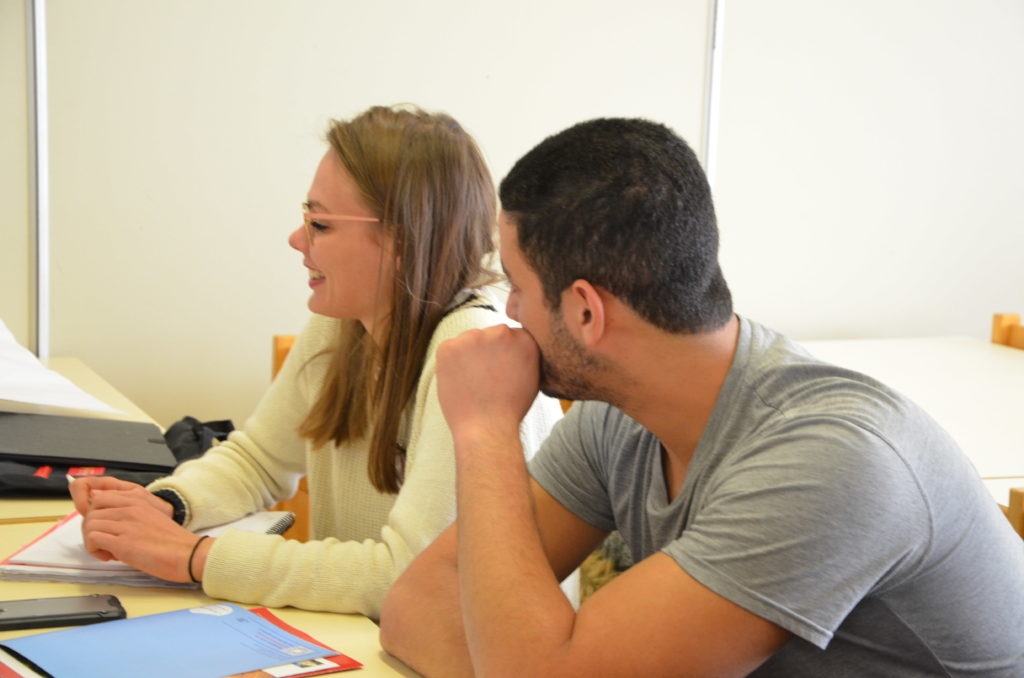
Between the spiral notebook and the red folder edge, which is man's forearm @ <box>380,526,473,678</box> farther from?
the spiral notebook

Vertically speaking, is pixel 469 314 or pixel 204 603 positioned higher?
pixel 469 314

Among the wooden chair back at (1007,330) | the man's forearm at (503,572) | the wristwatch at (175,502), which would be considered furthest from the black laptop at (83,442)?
the wooden chair back at (1007,330)

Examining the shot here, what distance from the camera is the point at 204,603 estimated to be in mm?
1263

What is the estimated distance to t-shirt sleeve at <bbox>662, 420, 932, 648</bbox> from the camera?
906mm

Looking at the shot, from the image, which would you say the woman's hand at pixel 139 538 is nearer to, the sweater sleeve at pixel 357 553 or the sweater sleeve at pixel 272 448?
the sweater sleeve at pixel 357 553

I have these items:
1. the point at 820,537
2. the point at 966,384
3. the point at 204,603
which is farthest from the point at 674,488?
the point at 966,384

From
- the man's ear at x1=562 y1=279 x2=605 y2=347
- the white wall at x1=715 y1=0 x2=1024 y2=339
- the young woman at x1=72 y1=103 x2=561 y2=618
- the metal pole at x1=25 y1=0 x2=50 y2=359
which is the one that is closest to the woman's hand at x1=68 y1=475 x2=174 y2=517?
the young woman at x1=72 y1=103 x2=561 y2=618

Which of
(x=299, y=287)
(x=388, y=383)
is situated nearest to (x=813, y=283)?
(x=299, y=287)

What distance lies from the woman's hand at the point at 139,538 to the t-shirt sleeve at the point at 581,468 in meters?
0.40

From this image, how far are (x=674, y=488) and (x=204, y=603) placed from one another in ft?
1.77

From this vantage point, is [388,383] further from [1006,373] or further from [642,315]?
[1006,373]

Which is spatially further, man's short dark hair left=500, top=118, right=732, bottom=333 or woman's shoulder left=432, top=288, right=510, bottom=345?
woman's shoulder left=432, top=288, right=510, bottom=345

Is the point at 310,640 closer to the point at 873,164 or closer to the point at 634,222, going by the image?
the point at 634,222

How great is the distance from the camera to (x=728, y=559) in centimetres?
93
